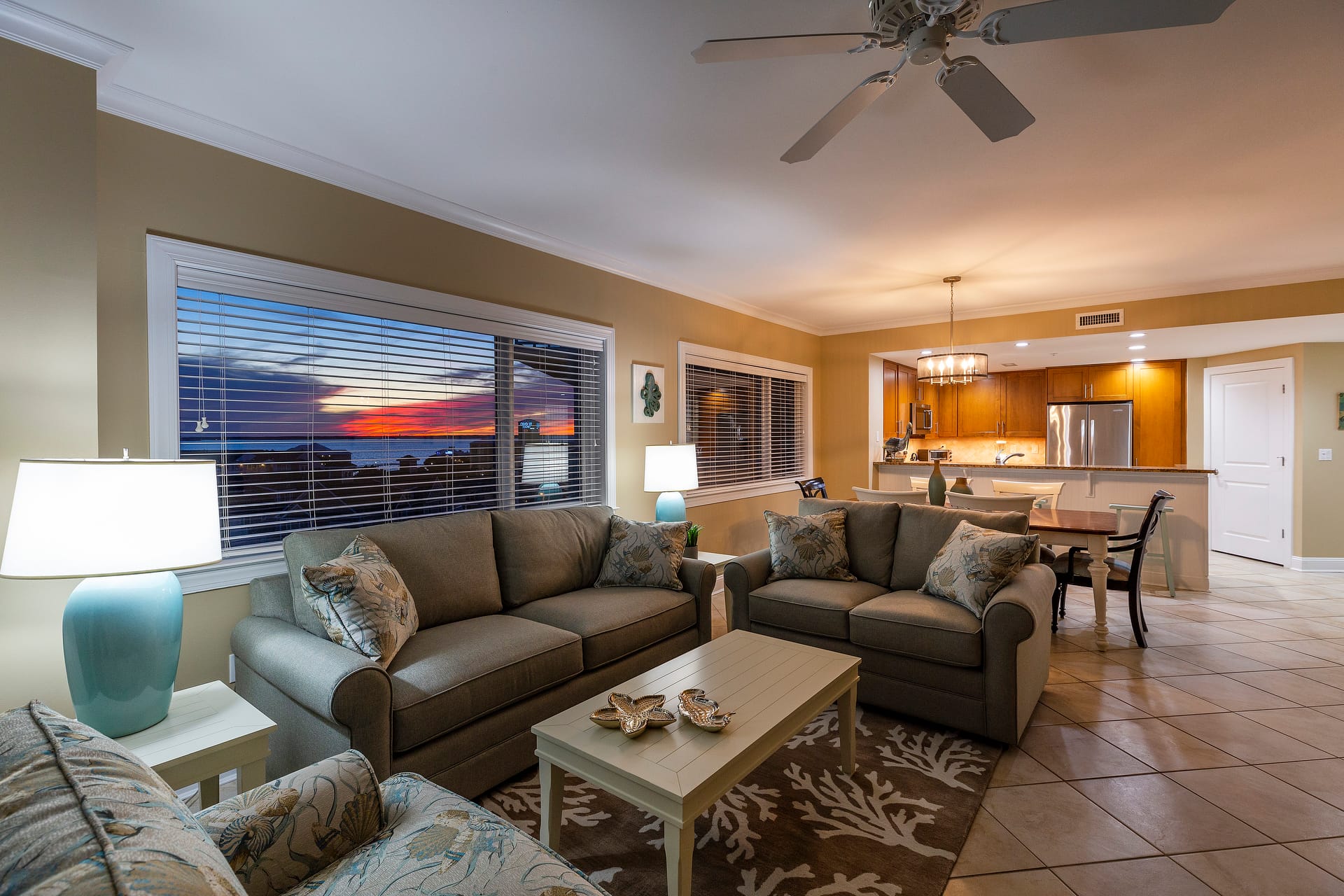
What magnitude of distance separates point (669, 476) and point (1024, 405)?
20.7 ft

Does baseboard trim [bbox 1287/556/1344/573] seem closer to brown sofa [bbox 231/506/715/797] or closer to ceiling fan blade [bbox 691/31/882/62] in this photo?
brown sofa [bbox 231/506/715/797]

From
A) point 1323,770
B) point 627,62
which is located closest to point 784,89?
point 627,62

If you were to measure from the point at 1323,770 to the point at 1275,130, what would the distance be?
2609mm

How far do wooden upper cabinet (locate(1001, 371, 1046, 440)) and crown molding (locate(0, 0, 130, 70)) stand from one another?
9.08 m

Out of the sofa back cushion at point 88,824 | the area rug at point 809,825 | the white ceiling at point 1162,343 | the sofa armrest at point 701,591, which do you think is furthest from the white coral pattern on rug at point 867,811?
the white ceiling at point 1162,343

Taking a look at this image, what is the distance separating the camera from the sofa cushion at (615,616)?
2.73 meters

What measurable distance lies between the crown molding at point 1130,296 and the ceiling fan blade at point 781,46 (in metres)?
4.75

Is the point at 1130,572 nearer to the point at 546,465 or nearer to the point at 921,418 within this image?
the point at 546,465

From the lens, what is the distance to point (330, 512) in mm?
2908

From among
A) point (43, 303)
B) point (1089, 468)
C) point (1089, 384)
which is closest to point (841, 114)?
point (43, 303)

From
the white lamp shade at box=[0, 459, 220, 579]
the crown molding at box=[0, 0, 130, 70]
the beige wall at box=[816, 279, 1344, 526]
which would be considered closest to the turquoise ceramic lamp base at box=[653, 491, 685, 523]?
the white lamp shade at box=[0, 459, 220, 579]

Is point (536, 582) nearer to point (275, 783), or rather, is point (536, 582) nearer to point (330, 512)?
point (330, 512)

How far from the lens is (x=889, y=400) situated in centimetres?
721

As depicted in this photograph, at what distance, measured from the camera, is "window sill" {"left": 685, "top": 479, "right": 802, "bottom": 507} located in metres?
5.17
